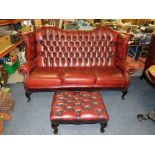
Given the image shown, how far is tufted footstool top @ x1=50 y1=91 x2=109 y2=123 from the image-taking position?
1.81 m

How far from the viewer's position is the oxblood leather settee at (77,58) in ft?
8.38

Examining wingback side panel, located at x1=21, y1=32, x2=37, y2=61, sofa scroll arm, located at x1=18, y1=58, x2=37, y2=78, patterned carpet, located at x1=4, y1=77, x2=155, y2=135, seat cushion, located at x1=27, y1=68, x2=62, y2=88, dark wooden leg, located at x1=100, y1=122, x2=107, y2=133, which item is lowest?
patterned carpet, located at x1=4, y1=77, x2=155, y2=135

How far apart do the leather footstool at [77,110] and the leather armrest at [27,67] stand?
2.32 ft

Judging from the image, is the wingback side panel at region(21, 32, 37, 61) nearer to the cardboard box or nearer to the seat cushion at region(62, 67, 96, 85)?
the cardboard box

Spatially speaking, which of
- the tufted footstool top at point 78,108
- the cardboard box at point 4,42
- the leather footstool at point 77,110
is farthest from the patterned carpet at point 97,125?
the cardboard box at point 4,42

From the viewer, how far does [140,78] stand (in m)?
3.42

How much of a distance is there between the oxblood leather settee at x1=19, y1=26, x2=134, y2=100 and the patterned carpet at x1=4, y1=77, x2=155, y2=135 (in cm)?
24

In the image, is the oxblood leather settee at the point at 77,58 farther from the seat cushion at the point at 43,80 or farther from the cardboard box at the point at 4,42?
the cardboard box at the point at 4,42

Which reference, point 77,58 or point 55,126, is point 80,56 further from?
point 55,126

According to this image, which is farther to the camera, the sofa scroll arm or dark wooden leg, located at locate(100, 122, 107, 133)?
the sofa scroll arm

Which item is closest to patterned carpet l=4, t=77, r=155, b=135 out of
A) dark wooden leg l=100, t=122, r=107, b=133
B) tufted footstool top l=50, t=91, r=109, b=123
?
dark wooden leg l=100, t=122, r=107, b=133
